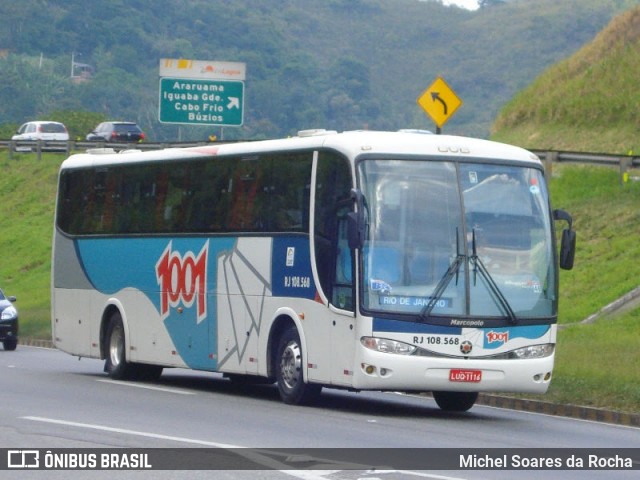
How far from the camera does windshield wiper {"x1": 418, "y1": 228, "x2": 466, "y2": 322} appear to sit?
17844 mm

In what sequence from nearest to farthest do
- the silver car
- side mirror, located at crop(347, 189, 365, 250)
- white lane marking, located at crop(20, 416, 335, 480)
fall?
white lane marking, located at crop(20, 416, 335, 480)
side mirror, located at crop(347, 189, 365, 250)
the silver car

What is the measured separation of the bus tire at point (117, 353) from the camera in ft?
79.2

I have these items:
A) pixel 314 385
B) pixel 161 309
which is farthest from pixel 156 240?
pixel 314 385

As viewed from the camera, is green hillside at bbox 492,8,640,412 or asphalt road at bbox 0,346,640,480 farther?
green hillside at bbox 492,8,640,412

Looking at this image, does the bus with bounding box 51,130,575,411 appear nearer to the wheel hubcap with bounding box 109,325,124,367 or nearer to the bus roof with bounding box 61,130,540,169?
the bus roof with bounding box 61,130,540,169

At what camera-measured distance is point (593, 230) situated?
123 ft

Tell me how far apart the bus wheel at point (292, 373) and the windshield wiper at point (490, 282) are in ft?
8.19

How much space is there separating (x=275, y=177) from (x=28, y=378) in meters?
5.51

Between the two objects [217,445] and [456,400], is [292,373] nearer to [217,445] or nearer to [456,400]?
[456,400]

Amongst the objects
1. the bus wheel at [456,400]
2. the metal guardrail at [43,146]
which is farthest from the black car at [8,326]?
the metal guardrail at [43,146]

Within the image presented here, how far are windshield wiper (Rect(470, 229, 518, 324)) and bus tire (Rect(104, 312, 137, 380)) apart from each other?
25.1 feet

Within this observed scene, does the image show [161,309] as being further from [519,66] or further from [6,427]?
[519,66]

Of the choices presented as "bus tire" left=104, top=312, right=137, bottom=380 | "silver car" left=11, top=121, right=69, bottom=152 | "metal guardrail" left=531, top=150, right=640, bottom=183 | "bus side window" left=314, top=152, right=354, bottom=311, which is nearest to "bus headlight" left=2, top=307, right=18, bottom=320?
"bus tire" left=104, top=312, right=137, bottom=380

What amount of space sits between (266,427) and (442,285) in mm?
3062
